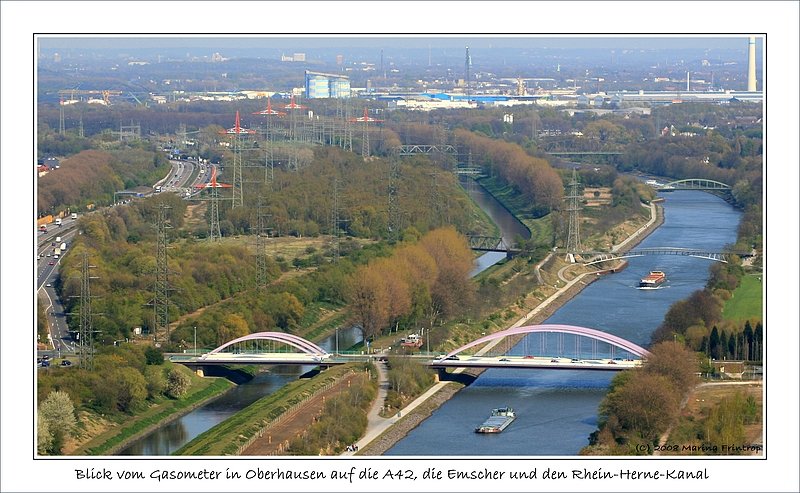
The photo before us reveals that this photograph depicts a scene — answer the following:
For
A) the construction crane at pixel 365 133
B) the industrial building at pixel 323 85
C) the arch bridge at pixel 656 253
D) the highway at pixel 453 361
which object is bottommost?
the highway at pixel 453 361

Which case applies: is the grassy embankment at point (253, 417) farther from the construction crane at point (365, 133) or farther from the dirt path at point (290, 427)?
the construction crane at point (365, 133)

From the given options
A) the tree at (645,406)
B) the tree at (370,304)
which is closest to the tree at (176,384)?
the tree at (370,304)

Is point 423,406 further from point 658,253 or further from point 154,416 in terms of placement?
point 658,253

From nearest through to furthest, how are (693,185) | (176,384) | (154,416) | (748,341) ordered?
(154,416), (176,384), (748,341), (693,185)

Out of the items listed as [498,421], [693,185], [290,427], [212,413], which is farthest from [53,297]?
[693,185]

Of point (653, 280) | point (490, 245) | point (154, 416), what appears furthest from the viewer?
point (490, 245)

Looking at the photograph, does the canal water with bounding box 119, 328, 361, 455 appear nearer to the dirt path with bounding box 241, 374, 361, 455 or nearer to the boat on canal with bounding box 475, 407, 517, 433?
the dirt path with bounding box 241, 374, 361, 455
